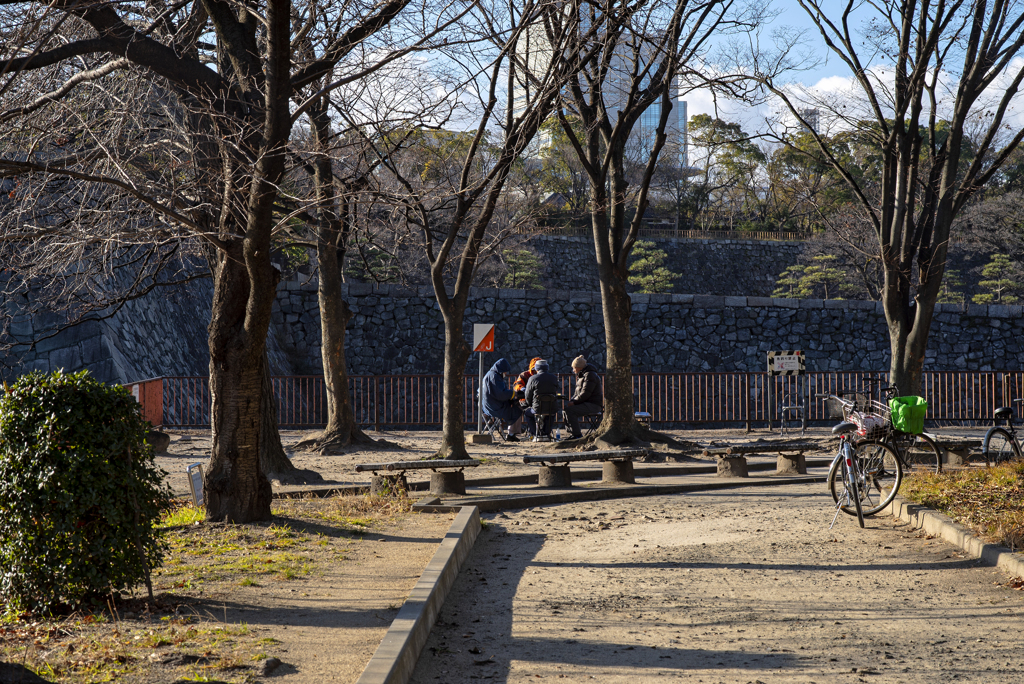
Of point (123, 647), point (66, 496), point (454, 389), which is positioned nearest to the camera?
point (123, 647)

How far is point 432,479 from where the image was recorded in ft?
30.6

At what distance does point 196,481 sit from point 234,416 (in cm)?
119

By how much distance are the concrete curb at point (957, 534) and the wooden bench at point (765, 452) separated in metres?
2.73

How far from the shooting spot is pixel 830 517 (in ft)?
26.5

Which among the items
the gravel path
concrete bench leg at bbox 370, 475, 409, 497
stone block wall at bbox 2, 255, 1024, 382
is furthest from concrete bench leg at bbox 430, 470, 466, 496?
stone block wall at bbox 2, 255, 1024, 382

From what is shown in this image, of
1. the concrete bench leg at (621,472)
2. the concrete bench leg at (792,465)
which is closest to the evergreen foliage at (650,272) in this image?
the concrete bench leg at (792,465)

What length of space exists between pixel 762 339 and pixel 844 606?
24473mm

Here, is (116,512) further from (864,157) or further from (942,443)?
(864,157)

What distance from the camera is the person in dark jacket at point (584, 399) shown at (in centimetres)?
1496

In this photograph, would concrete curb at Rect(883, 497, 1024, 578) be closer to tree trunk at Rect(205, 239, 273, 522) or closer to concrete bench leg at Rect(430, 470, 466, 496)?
concrete bench leg at Rect(430, 470, 466, 496)

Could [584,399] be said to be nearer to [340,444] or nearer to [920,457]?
[340,444]

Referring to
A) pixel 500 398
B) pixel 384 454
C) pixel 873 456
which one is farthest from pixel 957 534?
pixel 500 398

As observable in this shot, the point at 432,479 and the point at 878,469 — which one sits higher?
the point at 878,469

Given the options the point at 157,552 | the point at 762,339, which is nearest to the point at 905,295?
the point at 157,552
